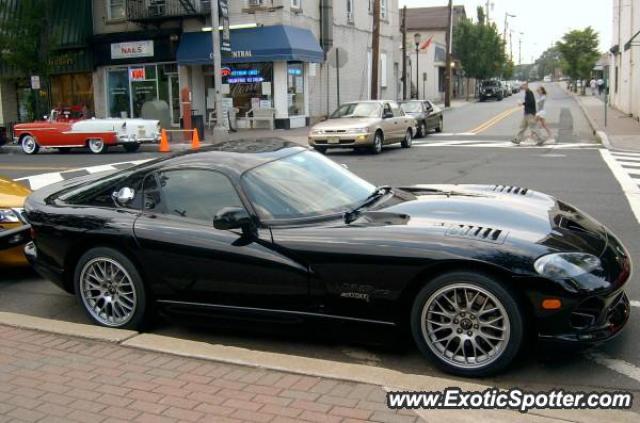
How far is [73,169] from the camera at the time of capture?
16656mm

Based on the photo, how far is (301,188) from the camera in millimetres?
5043

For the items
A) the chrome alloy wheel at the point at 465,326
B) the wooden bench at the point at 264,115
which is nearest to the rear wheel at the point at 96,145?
the wooden bench at the point at 264,115

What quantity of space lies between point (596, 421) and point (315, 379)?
1521mm

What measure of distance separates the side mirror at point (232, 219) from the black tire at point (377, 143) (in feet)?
47.8

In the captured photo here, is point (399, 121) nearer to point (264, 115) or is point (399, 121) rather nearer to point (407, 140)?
point (407, 140)

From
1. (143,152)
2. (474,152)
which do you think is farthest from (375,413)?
(143,152)

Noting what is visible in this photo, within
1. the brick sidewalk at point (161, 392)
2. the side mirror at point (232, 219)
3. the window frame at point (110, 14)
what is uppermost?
the window frame at point (110, 14)

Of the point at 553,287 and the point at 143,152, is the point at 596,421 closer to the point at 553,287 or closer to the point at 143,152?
the point at 553,287

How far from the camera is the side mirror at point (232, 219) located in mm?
4527

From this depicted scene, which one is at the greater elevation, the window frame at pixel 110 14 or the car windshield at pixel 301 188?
the window frame at pixel 110 14

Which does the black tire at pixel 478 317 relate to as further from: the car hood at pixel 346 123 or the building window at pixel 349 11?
the building window at pixel 349 11

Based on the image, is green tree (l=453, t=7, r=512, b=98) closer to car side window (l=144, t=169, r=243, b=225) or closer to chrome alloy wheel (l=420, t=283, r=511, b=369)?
car side window (l=144, t=169, r=243, b=225)

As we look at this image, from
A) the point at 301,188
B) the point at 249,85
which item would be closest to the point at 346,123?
the point at 249,85

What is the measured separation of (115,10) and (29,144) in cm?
1198
